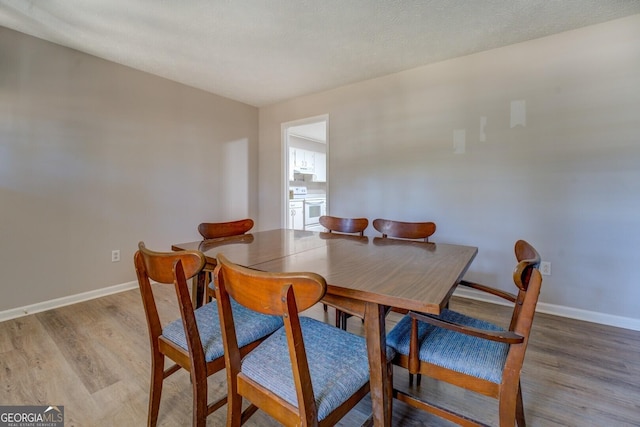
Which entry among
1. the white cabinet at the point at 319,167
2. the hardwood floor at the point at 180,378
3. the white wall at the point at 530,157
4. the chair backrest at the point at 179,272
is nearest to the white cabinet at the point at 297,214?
the white cabinet at the point at 319,167

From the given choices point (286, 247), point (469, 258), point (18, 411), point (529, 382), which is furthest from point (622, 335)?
point (18, 411)

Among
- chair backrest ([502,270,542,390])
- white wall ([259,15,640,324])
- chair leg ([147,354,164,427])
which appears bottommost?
chair leg ([147,354,164,427])

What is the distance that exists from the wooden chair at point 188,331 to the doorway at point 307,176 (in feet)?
13.1

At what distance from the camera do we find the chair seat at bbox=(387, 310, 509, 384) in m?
0.99

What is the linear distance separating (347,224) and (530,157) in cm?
173

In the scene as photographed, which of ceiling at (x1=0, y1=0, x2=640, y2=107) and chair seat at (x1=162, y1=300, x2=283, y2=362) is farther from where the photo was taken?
ceiling at (x1=0, y1=0, x2=640, y2=107)

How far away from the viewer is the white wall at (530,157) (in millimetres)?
2250

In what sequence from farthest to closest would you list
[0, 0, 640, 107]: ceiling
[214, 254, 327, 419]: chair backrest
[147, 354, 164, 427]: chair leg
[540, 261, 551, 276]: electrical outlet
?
[540, 261, 551, 276]: electrical outlet → [0, 0, 640, 107]: ceiling → [147, 354, 164, 427]: chair leg → [214, 254, 327, 419]: chair backrest

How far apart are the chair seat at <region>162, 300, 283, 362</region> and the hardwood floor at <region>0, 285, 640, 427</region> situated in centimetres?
49

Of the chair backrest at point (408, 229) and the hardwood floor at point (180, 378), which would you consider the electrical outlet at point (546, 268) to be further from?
the chair backrest at point (408, 229)

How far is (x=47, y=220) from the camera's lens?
8.50 feet

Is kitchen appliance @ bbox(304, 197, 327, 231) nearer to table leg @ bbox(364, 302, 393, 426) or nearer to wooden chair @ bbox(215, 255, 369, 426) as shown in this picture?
wooden chair @ bbox(215, 255, 369, 426)

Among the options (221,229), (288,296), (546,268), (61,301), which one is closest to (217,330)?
(288,296)

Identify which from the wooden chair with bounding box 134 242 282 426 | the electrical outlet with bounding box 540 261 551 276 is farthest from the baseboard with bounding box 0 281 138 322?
the electrical outlet with bounding box 540 261 551 276
